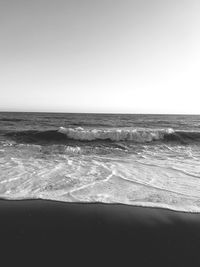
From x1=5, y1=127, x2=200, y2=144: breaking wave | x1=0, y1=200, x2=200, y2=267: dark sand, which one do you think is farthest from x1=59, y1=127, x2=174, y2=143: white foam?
x1=0, y1=200, x2=200, y2=267: dark sand

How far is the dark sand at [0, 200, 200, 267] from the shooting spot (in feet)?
7.68

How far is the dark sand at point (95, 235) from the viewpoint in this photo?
2340 millimetres

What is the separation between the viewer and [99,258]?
7.68 ft

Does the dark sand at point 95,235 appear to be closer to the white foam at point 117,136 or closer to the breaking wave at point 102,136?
the breaking wave at point 102,136

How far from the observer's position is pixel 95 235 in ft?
9.05

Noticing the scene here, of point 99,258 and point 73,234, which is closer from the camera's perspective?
point 99,258

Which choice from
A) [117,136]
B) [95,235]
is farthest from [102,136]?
[95,235]

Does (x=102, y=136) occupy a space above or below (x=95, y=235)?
above

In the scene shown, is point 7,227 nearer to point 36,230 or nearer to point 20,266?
point 36,230

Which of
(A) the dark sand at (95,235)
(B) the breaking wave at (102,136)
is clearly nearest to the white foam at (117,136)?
(B) the breaking wave at (102,136)

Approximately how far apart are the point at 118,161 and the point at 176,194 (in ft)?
10.4

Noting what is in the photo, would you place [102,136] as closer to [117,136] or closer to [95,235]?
[117,136]

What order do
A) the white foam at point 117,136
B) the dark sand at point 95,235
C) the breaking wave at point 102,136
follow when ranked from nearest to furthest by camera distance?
1. the dark sand at point 95,235
2. the breaking wave at point 102,136
3. the white foam at point 117,136

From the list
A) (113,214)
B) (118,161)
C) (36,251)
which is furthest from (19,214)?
(118,161)
